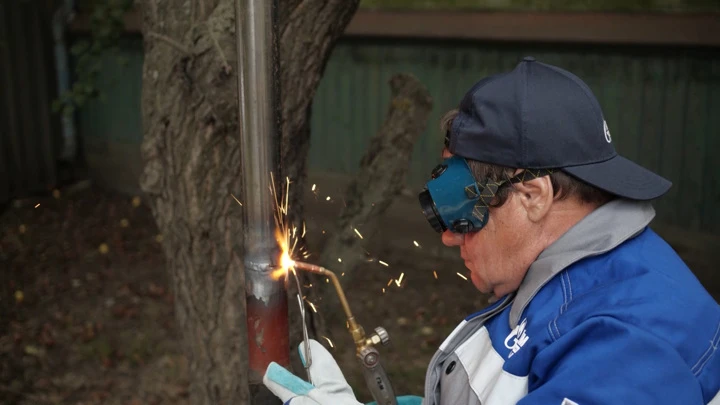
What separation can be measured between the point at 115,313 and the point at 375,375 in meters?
4.70

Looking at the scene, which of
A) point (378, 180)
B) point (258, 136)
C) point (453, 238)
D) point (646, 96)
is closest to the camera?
point (258, 136)

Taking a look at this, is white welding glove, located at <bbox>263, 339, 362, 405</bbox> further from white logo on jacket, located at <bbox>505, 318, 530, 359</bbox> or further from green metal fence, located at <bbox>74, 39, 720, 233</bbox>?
green metal fence, located at <bbox>74, 39, 720, 233</bbox>

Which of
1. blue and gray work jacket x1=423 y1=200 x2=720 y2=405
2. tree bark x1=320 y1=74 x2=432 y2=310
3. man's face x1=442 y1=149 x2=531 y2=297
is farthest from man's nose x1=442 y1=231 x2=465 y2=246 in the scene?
tree bark x1=320 y1=74 x2=432 y2=310

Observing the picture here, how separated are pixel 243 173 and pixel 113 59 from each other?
823 cm

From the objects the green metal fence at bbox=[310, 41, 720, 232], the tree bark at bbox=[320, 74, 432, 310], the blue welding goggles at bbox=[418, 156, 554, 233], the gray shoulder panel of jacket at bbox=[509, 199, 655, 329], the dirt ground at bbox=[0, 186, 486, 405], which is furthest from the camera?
the green metal fence at bbox=[310, 41, 720, 232]

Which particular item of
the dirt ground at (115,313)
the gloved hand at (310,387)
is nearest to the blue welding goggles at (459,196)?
the gloved hand at (310,387)

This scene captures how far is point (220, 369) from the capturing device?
3373 mm

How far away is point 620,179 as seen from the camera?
1867mm

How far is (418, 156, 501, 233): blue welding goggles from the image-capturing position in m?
1.94

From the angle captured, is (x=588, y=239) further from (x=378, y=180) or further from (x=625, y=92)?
(x=625, y=92)

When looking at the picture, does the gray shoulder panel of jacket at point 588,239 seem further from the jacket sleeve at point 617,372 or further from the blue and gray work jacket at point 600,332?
the jacket sleeve at point 617,372

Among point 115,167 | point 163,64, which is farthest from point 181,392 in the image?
point 115,167

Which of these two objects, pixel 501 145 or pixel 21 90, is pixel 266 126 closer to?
pixel 501 145

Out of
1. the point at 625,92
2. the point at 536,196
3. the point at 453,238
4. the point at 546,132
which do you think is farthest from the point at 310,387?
the point at 625,92
